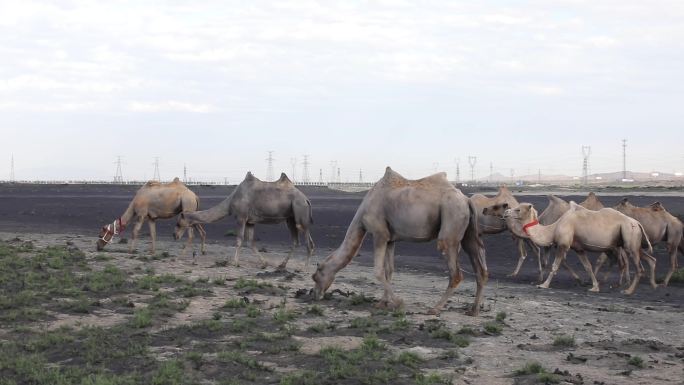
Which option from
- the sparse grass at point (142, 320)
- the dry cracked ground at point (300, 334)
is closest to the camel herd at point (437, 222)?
the dry cracked ground at point (300, 334)

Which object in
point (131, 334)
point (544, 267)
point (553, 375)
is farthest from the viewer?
point (544, 267)

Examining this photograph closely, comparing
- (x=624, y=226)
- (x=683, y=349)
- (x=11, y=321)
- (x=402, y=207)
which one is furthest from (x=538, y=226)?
(x=11, y=321)

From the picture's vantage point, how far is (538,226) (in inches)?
904

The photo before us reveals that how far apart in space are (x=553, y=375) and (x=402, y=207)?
18.6 feet

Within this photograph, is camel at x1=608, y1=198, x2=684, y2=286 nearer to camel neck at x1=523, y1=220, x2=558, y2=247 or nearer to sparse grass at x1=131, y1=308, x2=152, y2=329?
camel neck at x1=523, y1=220, x2=558, y2=247

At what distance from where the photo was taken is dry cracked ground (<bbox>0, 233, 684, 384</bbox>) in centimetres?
1191

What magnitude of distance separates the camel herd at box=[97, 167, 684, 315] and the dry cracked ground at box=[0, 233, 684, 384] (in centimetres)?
103

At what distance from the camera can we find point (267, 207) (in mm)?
24953

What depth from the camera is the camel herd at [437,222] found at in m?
16.5

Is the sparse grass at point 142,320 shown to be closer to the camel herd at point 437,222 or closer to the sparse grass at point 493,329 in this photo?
the camel herd at point 437,222

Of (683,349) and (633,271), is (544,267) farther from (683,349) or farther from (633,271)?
(683,349)

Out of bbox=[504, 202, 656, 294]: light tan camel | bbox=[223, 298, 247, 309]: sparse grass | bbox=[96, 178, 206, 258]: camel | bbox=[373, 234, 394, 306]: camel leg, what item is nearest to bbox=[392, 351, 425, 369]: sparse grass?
bbox=[373, 234, 394, 306]: camel leg

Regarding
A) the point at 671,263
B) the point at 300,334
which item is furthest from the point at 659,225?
the point at 300,334

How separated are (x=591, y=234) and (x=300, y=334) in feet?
35.0
